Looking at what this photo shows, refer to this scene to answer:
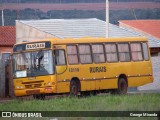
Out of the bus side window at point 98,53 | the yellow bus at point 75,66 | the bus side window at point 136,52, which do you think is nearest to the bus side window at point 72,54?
the yellow bus at point 75,66

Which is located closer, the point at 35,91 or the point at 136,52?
the point at 35,91

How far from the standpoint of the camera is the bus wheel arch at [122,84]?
33625 mm

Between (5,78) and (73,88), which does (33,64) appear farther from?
(5,78)

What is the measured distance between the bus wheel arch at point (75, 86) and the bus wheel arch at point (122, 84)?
3.13 metres

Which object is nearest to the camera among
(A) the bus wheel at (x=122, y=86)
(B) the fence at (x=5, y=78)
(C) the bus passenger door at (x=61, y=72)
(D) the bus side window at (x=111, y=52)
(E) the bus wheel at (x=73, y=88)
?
(C) the bus passenger door at (x=61, y=72)

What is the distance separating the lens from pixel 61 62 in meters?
30.0

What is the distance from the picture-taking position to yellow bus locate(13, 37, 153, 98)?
29.8 meters

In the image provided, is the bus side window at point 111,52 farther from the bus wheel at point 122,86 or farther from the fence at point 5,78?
the fence at point 5,78

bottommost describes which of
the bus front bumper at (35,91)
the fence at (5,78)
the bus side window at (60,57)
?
the bus front bumper at (35,91)

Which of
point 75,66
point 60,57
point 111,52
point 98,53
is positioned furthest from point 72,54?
point 111,52

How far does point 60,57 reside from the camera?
30062 mm

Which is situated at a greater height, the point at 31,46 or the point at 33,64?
the point at 31,46

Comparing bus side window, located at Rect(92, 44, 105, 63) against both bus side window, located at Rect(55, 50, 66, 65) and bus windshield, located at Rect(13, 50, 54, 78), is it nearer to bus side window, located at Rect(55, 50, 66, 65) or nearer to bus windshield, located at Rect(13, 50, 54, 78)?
bus side window, located at Rect(55, 50, 66, 65)

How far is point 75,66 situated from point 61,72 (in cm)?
111
